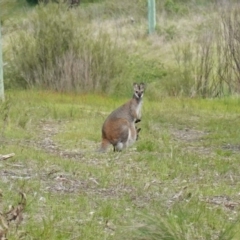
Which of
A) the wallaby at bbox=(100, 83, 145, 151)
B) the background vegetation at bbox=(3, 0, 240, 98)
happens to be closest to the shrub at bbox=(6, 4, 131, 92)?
the background vegetation at bbox=(3, 0, 240, 98)

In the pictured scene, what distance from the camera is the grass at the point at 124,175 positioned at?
284 inches

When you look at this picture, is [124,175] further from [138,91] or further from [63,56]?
[63,56]

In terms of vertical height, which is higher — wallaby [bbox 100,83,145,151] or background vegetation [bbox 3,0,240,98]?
wallaby [bbox 100,83,145,151]

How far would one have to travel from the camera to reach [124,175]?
10523 mm

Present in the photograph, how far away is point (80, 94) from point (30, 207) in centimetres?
1417

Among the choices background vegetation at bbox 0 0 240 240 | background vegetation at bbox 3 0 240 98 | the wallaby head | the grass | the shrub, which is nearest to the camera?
the grass

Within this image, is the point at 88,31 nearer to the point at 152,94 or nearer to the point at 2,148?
the point at 152,94

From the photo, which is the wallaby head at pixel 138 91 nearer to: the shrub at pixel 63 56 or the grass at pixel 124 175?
the grass at pixel 124 175

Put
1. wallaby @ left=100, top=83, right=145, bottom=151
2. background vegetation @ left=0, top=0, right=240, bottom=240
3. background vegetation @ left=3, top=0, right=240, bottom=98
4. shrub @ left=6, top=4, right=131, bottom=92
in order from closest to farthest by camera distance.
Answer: background vegetation @ left=0, top=0, right=240, bottom=240 → wallaby @ left=100, top=83, right=145, bottom=151 → background vegetation @ left=3, top=0, right=240, bottom=98 → shrub @ left=6, top=4, right=131, bottom=92

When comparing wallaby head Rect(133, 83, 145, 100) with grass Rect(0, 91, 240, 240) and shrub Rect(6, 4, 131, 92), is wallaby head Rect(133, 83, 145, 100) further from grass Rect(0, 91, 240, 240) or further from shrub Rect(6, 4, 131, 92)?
shrub Rect(6, 4, 131, 92)

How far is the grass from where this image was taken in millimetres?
7215

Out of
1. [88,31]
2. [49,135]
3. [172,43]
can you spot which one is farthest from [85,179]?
[172,43]

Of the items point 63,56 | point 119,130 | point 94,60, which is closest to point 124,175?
point 119,130

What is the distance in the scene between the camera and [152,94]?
22.1 metres
